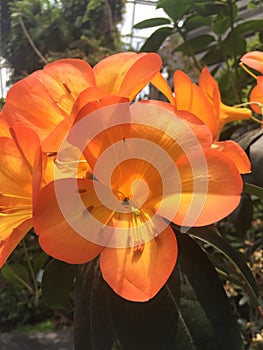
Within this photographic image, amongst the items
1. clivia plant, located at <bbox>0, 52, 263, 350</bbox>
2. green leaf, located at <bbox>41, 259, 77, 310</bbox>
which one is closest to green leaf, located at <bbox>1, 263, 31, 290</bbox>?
green leaf, located at <bbox>41, 259, 77, 310</bbox>

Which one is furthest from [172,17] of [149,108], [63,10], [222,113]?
[63,10]

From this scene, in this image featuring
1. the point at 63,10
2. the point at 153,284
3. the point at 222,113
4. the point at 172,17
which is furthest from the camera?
the point at 63,10

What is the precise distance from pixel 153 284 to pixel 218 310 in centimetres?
7

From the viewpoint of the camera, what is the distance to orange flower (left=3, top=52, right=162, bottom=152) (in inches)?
8.7

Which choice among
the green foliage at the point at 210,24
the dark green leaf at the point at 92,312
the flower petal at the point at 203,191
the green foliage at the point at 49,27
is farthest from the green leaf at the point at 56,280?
the green foliage at the point at 49,27

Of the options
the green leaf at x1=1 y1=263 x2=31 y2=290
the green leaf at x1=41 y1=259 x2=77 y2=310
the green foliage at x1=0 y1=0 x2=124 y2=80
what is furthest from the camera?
the green foliage at x1=0 y1=0 x2=124 y2=80

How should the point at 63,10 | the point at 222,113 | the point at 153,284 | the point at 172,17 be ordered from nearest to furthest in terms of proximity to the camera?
the point at 153,284, the point at 222,113, the point at 172,17, the point at 63,10

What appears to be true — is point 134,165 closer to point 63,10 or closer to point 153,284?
point 153,284

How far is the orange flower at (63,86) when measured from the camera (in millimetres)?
221

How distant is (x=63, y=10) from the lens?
12.4 ft

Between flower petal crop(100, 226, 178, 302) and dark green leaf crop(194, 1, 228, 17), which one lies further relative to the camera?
dark green leaf crop(194, 1, 228, 17)

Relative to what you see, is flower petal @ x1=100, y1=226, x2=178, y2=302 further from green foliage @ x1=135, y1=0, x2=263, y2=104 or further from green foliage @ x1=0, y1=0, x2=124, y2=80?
green foliage @ x1=0, y1=0, x2=124, y2=80

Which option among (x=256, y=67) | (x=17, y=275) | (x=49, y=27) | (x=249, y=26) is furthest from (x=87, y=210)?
(x=49, y=27)

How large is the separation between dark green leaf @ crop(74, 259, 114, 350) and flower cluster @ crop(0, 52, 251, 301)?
7 centimetres
